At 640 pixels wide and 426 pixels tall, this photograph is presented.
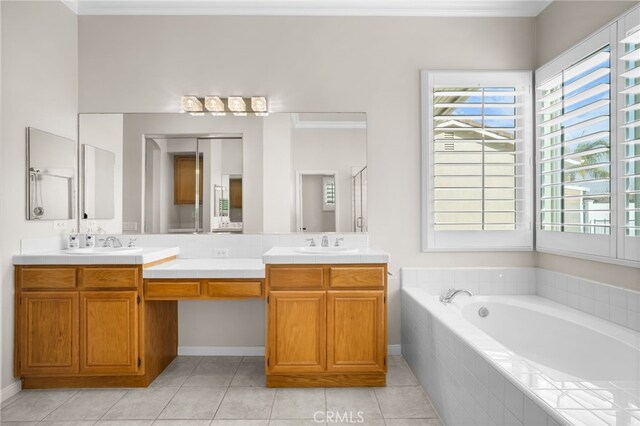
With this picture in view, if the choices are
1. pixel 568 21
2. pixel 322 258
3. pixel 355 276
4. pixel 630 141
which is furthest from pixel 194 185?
pixel 568 21

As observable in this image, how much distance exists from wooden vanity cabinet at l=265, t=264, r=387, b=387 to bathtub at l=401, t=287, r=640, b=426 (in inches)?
14.0

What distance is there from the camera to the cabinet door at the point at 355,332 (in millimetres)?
2457

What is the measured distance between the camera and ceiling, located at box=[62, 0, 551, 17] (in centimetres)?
298

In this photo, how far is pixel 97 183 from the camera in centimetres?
305

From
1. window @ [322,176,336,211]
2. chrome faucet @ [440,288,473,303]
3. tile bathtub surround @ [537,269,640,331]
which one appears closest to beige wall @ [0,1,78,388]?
window @ [322,176,336,211]

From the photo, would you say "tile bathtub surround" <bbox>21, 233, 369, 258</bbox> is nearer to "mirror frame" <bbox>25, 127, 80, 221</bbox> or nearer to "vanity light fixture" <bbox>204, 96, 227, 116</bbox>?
"mirror frame" <bbox>25, 127, 80, 221</bbox>

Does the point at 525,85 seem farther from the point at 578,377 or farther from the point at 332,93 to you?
the point at 578,377

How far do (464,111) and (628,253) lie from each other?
1.52 m

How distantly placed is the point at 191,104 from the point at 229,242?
120 cm

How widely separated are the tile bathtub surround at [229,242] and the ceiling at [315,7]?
6.09 feet

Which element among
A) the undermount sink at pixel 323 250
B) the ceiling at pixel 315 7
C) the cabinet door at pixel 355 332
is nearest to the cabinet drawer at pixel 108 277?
the undermount sink at pixel 323 250

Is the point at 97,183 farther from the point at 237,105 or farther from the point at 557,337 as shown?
the point at 557,337

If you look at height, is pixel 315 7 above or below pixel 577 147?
above

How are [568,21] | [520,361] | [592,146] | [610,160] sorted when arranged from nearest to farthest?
1. [520,361]
2. [610,160]
3. [592,146]
4. [568,21]
